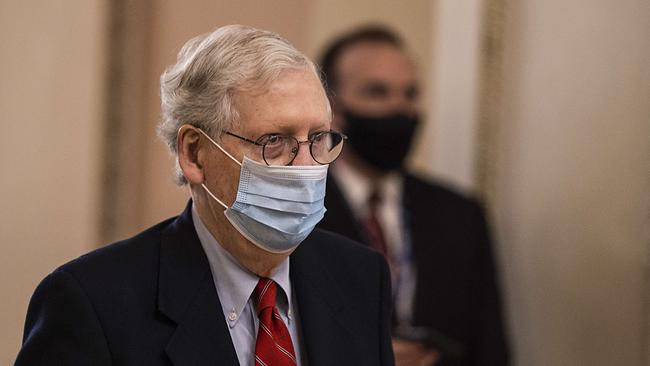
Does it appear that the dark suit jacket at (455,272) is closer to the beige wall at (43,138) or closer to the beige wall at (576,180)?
the beige wall at (576,180)

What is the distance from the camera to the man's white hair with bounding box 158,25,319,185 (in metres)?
2.08

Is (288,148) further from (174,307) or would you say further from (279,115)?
(174,307)

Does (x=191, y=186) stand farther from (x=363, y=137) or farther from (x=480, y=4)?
(x=480, y=4)

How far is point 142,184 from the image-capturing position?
469cm

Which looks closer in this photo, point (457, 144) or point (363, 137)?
point (363, 137)

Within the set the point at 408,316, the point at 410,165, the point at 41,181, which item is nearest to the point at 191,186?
the point at 408,316

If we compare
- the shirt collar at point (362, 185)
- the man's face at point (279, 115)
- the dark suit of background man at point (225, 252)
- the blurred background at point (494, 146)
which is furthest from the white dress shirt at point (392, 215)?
the man's face at point (279, 115)

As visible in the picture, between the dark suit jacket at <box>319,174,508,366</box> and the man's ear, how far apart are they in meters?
1.70

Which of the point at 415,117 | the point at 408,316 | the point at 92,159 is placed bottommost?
the point at 408,316

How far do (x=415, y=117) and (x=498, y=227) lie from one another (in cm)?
64

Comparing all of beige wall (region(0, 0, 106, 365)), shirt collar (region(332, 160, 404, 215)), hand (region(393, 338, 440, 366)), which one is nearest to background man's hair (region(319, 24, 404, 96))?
shirt collar (region(332, 160, 404, 215))

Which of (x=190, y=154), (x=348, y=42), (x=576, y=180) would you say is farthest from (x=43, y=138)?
(x=190, y=154)

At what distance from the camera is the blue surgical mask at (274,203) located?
6.97 feet

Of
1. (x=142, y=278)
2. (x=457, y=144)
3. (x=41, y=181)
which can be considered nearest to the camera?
(x=142, y=278)
